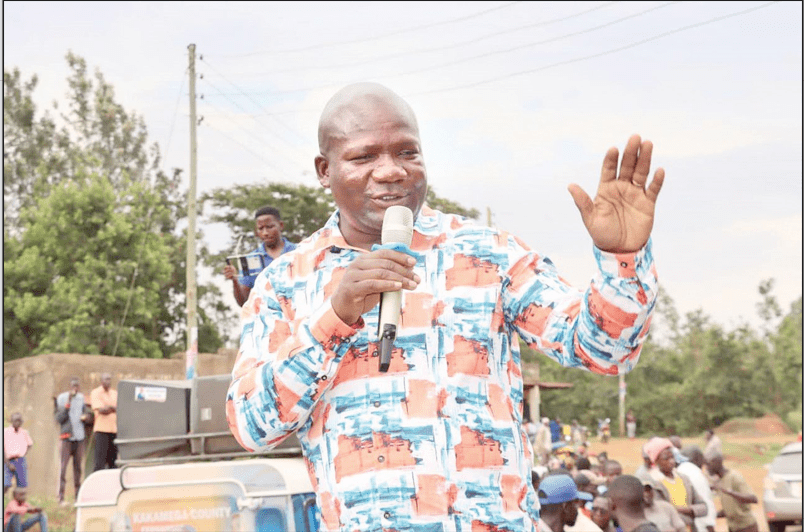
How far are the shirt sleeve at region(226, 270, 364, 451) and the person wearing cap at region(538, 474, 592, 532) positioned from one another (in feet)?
13.8

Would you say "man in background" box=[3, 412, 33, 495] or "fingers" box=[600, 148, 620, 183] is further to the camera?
"man in background" box=[3, 412, 33, 495]

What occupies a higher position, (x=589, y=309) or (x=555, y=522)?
(x=589, y=309)

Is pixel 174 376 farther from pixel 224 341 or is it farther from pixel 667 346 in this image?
pixel 667 346

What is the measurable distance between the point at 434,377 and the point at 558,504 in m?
4.30

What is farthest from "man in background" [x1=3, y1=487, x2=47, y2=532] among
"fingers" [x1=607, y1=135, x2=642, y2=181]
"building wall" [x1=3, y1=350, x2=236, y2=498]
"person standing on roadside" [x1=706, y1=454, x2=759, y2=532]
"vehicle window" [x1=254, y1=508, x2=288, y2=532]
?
"fingers" [x1=607, y1=135, x2=642, y2=181]

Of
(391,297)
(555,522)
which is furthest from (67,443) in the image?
(391,297)

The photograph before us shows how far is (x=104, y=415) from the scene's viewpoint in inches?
494

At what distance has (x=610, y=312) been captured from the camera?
77.4 inches

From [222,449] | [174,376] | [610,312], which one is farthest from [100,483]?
[174,376]

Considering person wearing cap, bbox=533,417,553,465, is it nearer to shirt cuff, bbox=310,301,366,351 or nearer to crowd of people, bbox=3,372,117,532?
crowd of people, bbox=3,372,117,532

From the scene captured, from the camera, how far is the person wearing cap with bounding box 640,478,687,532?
23.6 ft

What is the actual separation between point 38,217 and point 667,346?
3157 cm

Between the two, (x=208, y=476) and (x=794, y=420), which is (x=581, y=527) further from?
(x=794, y=420)

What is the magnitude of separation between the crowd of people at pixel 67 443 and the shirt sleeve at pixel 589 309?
9062mm
